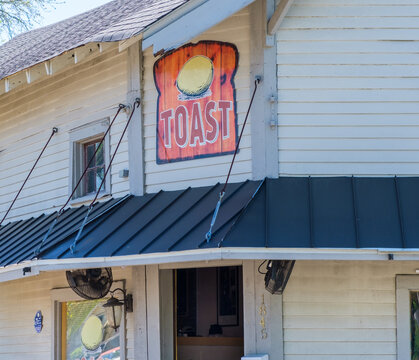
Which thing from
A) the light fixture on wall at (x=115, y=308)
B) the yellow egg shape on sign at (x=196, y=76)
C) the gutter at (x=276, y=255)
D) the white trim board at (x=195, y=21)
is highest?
the white trim board at (x=195, y=21)

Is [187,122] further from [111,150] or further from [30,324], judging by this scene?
[30,324]

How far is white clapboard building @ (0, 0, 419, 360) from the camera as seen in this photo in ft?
31.8

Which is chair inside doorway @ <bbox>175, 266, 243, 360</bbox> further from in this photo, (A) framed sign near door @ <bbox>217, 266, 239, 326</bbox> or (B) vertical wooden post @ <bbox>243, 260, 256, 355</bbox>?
(B) vertical wooden post @ <bbox>243, 260, 256, 355</bbox>

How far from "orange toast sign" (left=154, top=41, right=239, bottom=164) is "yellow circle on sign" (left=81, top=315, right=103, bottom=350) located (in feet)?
8.47

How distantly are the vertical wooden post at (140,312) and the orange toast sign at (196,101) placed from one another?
57.9 inches

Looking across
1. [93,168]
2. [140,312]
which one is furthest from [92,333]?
[93,168]

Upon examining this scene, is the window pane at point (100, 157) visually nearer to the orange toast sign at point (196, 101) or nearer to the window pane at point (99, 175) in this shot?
the window pane at point (99, 175)

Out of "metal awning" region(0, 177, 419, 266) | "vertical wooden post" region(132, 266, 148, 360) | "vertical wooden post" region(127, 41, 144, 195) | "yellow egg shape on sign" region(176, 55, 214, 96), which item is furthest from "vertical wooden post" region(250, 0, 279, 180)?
"vertical wooden post" region(132, 266, 148, 360)

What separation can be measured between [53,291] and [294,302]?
4.29 metres

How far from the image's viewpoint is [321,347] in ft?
33.3

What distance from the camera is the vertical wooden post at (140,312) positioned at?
1120 cm

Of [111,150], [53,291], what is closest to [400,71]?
[111,150]

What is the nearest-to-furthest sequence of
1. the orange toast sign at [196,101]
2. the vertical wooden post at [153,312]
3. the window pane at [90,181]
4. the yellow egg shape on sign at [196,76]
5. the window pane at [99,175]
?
the orange toast sign at [196,101] → the vertical wooden post at [153,312] → the yellow egg shape on sign at [196,76] → the window pane at [99,175] → the window pane at [90,181]

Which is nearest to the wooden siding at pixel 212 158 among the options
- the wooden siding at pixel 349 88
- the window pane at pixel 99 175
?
the wooden siding at pixel 349 88
